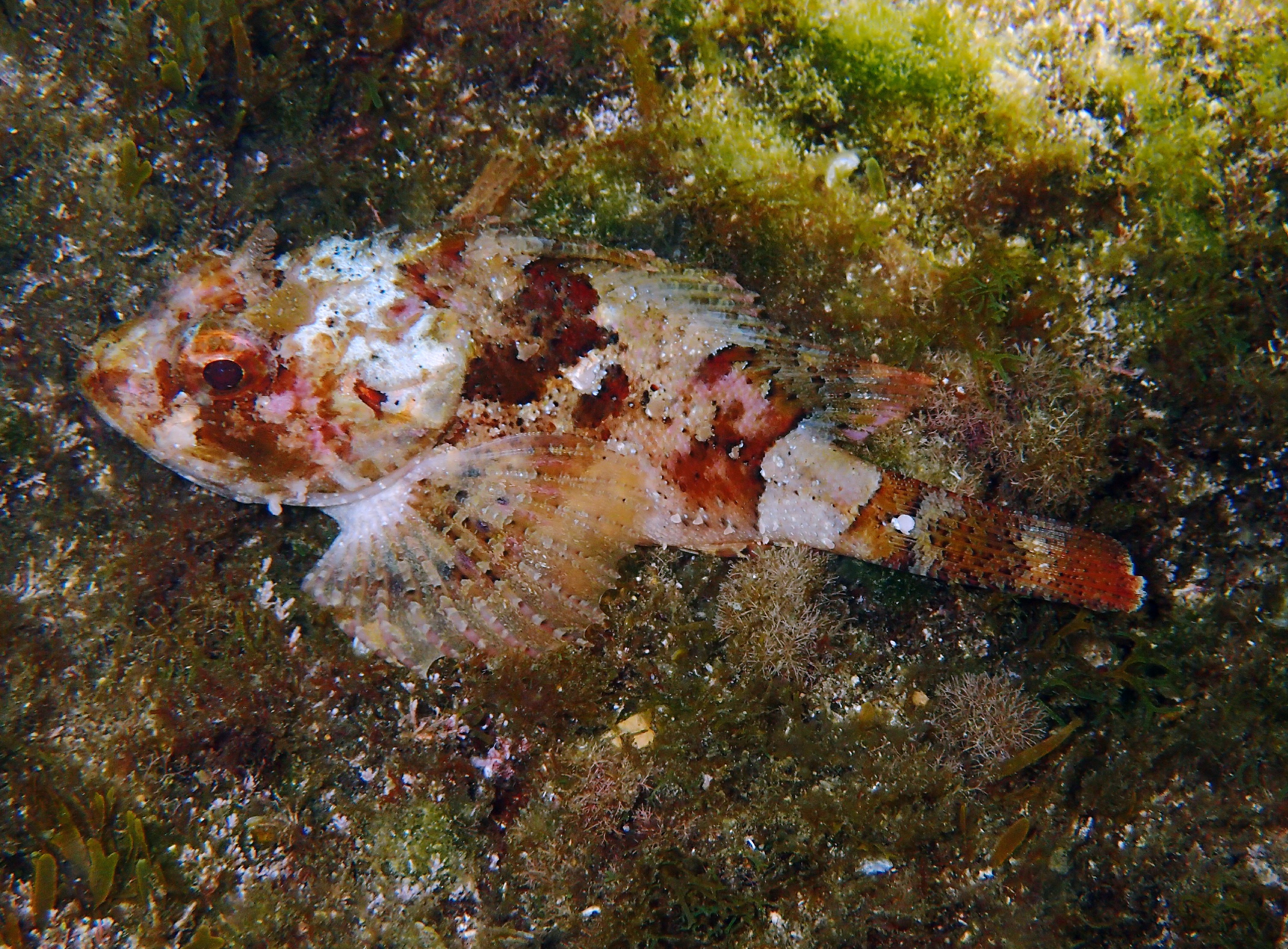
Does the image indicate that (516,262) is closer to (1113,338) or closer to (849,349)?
(849,349)

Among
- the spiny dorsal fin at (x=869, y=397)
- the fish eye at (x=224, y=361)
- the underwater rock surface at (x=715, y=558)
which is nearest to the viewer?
the fish eye at (x=224, y=361)

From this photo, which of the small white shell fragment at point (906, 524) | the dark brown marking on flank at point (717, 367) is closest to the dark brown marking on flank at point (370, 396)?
the dark brown marking on flank at point (717, 367)

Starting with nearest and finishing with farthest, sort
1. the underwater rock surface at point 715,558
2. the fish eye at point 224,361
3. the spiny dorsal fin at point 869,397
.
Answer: the fish eye at point 224,361 < the underwater rock surface at point 715,558 < the spiny dorsal fin at point 869,397

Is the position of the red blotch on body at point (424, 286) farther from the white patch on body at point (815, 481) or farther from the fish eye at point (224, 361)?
the white patch on body at point (815, 481)

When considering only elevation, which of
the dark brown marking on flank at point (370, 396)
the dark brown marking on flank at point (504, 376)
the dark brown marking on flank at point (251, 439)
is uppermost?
the dark brown marking on flank at point (504, 376)

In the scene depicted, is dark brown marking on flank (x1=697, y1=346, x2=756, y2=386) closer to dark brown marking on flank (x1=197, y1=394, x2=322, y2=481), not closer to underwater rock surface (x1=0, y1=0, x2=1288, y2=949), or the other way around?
underwater rock surface (x1=0, y1=0, x2=1288, y2=949)

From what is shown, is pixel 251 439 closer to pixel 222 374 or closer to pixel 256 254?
pixel 222 374
